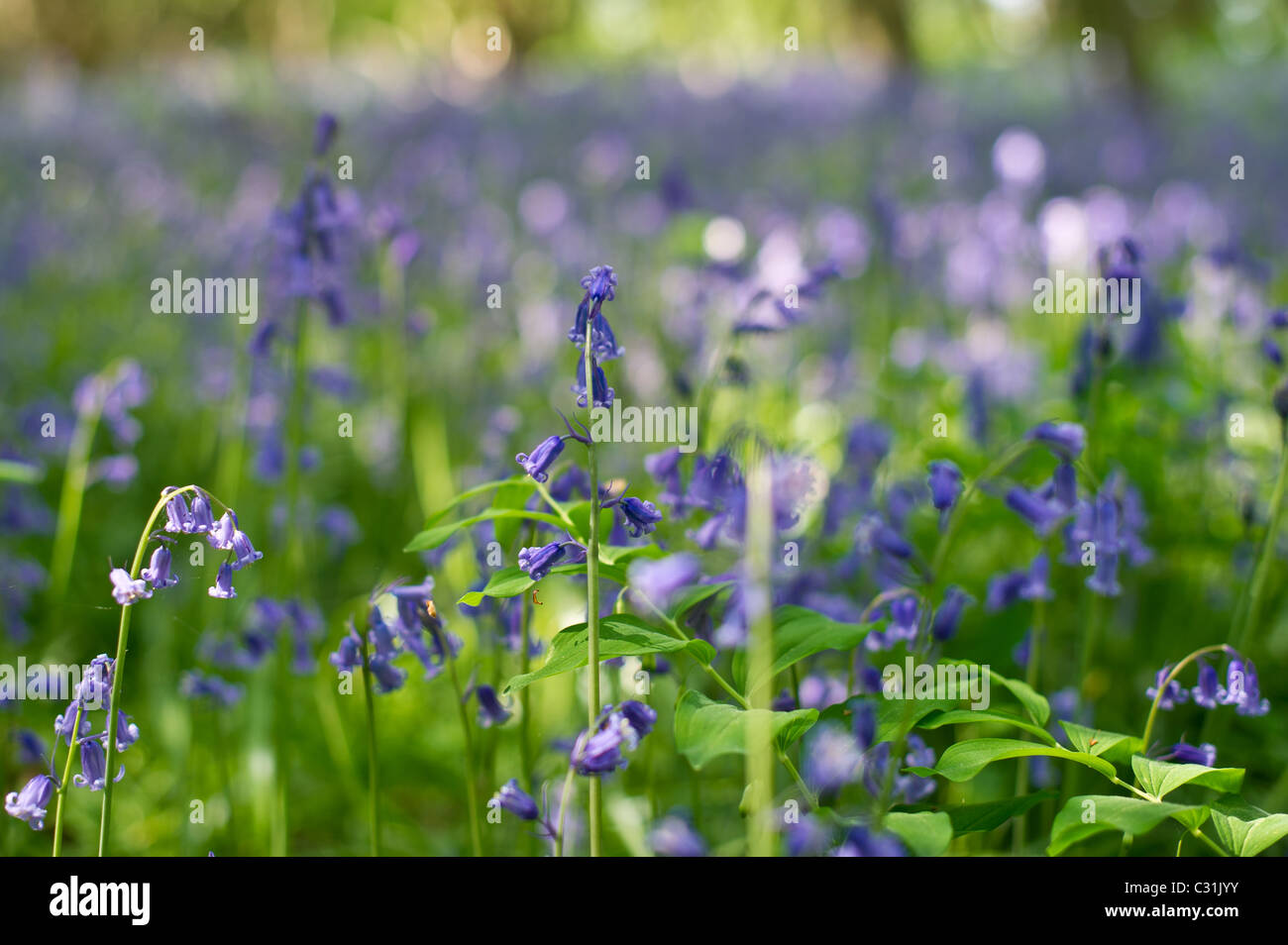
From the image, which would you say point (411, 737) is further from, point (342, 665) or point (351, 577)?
point (342, 665)

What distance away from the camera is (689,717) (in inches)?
49.0

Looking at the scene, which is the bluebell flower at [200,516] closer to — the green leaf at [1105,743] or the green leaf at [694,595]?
the green leaf at [694,595]

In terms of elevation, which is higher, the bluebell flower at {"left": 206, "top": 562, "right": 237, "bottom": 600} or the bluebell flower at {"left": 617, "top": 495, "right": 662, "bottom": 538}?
the bluebell flower at {"left": 617, "top": 495, "right": 662, "bottom": 538}

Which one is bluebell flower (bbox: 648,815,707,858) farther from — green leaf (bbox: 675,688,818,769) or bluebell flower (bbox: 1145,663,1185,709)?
bluebell flower (bbox: 1145,663,1185,709)

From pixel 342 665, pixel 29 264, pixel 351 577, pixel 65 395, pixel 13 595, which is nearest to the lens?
pixel 342 665

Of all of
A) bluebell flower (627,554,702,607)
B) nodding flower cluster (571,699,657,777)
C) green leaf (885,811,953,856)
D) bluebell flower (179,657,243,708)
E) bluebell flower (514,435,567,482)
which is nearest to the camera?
bluebell flower (627,554,702,607)

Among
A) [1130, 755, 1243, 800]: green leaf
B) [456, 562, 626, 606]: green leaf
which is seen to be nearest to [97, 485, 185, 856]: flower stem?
[456, 562, 626, 606]: green leaf

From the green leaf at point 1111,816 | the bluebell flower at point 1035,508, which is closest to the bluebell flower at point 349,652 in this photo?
the green leaf at point 1111,816

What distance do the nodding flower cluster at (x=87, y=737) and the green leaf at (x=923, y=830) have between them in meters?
0.95

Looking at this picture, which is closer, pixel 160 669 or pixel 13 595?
pixel 13 595

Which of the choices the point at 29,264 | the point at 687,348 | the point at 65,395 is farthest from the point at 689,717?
the point at 29,264

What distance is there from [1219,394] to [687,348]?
5.13ft

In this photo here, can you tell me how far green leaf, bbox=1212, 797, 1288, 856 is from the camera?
4.38ft
